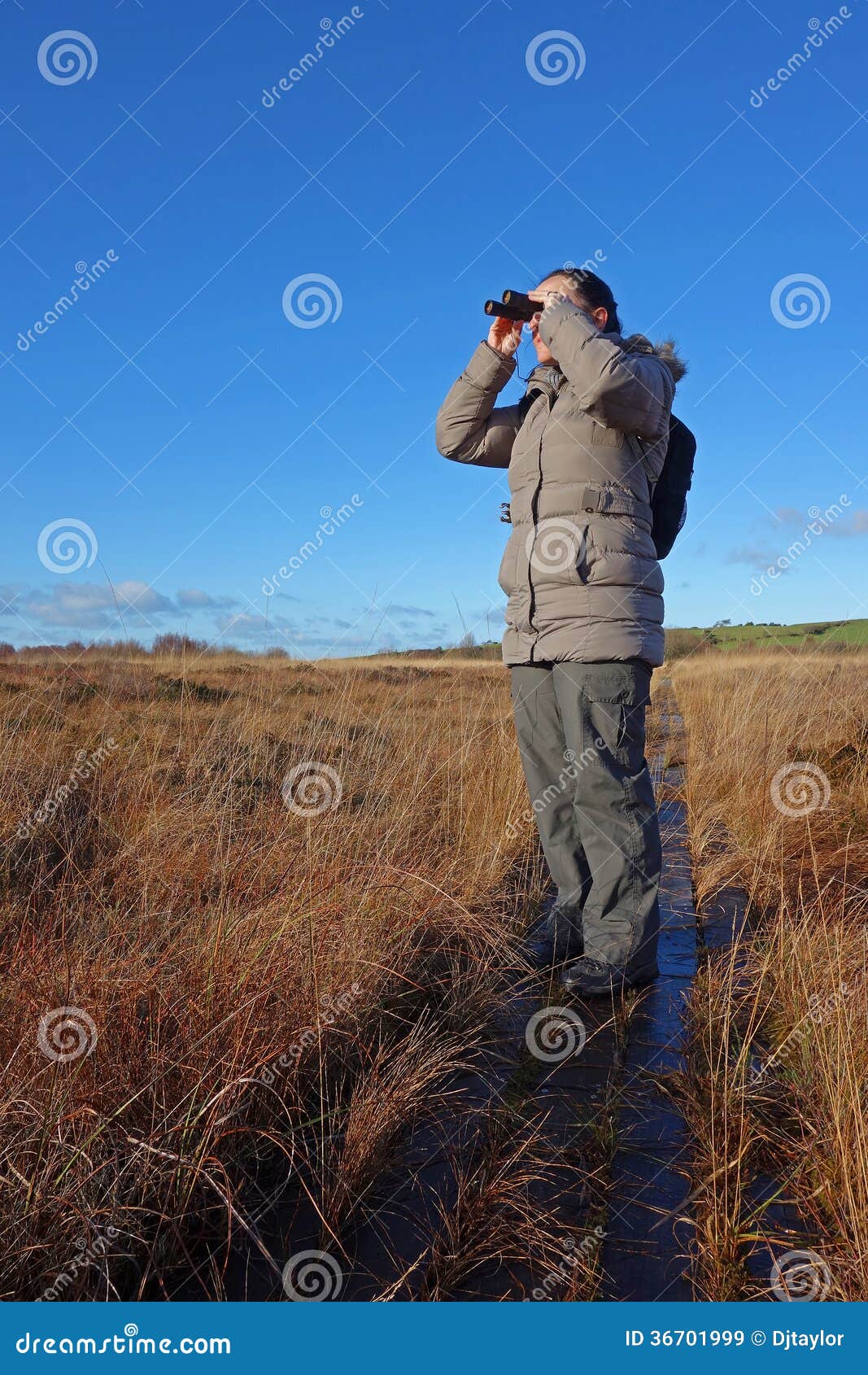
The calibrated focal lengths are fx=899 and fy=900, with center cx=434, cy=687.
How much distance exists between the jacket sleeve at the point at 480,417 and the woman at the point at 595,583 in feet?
0.05

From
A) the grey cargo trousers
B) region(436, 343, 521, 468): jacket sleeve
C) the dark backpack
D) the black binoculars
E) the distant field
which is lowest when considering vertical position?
the grey cargo trousers

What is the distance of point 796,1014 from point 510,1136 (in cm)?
87

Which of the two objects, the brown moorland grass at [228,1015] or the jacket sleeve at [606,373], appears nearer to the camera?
the brown moorland grass at [228,1015]

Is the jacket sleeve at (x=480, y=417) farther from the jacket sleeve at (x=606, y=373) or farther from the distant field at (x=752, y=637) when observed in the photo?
the distant field at (x=752, y=637)

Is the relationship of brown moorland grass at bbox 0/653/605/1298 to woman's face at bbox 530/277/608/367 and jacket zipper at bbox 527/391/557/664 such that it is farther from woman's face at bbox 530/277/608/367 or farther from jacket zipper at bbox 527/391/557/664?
woman's face at bbox 530/277/608/367

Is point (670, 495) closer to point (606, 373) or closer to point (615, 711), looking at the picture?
point (606, 373)

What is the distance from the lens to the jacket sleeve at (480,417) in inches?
129

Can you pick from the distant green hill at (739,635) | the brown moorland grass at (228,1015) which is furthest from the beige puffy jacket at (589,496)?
A: the distant green hill at (739,635)

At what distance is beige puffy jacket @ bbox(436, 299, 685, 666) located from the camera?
9.32 ft

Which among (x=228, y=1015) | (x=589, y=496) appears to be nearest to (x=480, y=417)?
(x=589, y=496)

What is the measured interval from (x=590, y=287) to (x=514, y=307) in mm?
286

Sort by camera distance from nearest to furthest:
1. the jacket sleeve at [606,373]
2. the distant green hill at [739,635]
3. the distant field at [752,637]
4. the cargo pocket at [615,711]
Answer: the jacket sleeve at [606,373] < the cargo pocket at [615,711] < the distant field at [752,637] < the distant green hill at [739,635]

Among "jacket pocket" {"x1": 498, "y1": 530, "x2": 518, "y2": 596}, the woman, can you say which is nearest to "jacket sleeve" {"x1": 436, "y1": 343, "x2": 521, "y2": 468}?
the woman

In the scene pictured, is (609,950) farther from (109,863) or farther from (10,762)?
(10,762)
